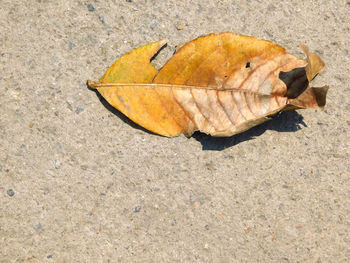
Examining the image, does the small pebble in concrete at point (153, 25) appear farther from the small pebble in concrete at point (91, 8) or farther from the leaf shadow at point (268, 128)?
the leaf shadow at point (268, 128)

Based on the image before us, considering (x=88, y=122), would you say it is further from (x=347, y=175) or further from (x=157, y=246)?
(x=347, y=175)

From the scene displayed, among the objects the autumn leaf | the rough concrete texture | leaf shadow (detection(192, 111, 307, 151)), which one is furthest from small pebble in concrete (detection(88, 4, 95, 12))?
leaf shadow (detection(192, 111, 307, 151))

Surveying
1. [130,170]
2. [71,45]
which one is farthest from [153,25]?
[130,170]

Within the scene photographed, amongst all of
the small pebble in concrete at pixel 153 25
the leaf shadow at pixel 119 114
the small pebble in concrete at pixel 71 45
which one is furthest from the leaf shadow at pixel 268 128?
the small pebble in concrete at pixel 71 45

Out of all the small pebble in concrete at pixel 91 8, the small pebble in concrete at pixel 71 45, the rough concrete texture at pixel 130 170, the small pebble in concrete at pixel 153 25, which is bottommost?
the rough concrete texture at pixel 130 170

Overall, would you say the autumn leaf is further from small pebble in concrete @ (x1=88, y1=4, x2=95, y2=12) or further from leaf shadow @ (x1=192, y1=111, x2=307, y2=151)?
small pebble in concrete @ (x1=88, y1=4, x2=95, y2=12)

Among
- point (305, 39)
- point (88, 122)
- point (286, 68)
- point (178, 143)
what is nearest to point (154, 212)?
point (178, 143)

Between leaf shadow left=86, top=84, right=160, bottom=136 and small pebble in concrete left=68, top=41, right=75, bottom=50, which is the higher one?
small pebble in concrete left=68, top=41, right=75, bottom=50
